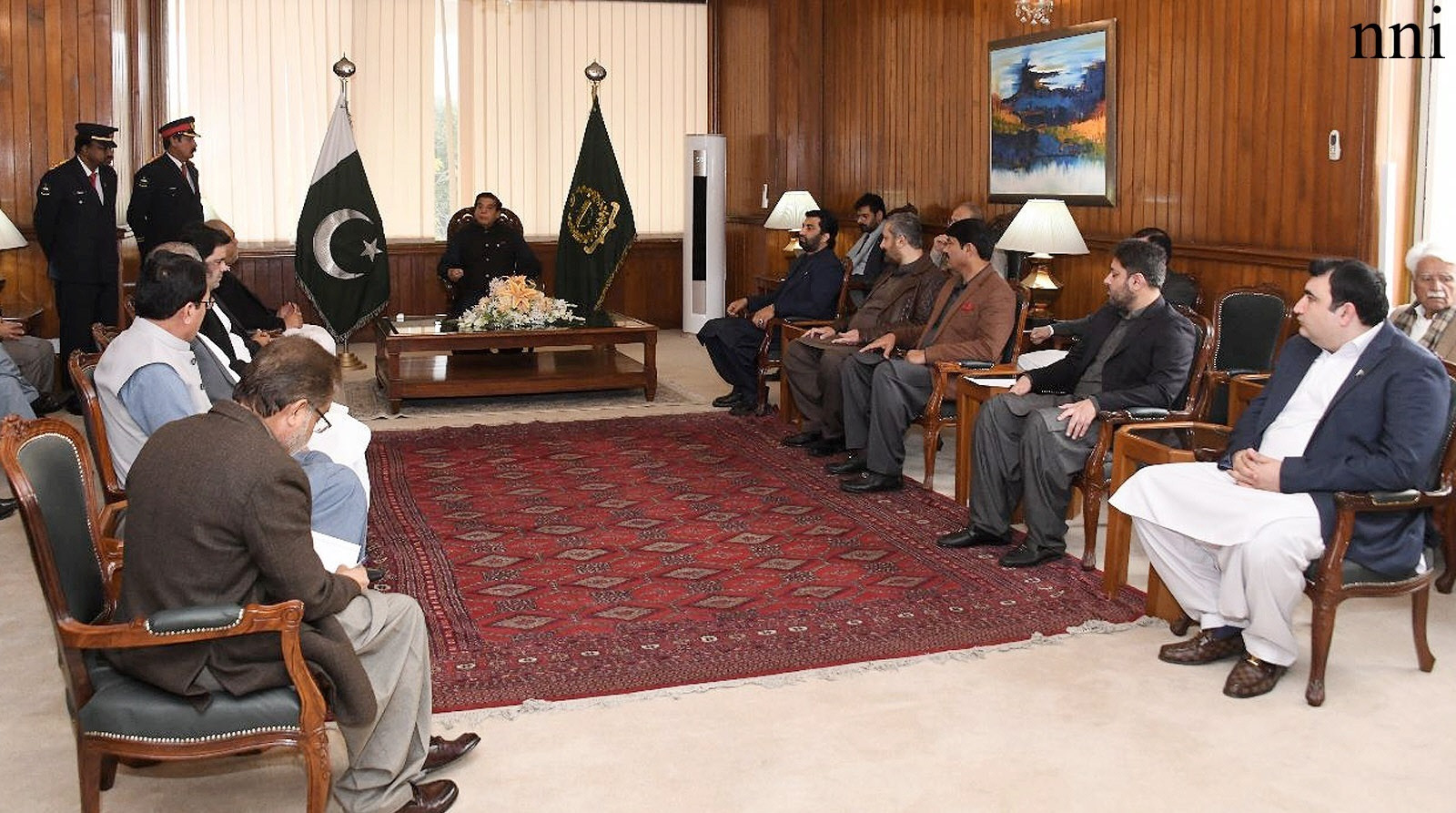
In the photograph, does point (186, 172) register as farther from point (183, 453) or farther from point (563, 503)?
point (183, 453)

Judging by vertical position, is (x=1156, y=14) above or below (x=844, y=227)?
above

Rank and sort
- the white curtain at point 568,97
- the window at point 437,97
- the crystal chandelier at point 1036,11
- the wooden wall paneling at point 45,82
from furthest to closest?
the white curtain at point 568,97, the window at point 437,97, the wooden wall paneling at point 45,82, the crystal chandelier at point 1036,11

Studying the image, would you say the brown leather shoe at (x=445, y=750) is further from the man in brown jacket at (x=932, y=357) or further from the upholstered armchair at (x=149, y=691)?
the man in brown jacket at (x=932, y=357)

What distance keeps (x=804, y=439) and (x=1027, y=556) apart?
2480mm

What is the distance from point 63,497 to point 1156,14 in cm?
628

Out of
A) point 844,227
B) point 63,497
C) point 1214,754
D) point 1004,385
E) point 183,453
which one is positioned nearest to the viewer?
point 183,453

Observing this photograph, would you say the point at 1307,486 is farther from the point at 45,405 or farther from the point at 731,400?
the point at 45,405

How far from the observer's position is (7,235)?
28.5 feet

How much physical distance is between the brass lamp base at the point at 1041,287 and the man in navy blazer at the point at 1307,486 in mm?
3407

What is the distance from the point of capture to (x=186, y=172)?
8891mm

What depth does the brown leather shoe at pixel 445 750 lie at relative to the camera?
364cm

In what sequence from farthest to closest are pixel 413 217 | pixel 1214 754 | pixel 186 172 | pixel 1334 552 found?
pixel 413 217 < pixel 186 172 < pixel 1334 552 < pixel 1214 754

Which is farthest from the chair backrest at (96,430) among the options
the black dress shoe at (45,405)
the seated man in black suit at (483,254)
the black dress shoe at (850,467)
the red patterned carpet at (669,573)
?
the seated man in black suit at (483,254)

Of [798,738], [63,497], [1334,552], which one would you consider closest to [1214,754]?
[1334,552]
